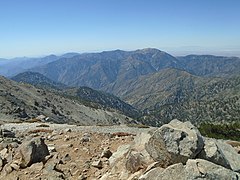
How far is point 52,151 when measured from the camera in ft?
75.2

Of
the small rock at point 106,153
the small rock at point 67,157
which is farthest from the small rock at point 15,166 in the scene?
the small rock at point 106,153

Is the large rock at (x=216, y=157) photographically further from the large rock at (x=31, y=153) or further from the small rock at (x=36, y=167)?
the large rock at (x=31, y=153)

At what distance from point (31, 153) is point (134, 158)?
23.4 ft

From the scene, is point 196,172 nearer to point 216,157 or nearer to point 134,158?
point 216,157

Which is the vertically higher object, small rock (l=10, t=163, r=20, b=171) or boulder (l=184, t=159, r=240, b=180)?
boulder (l=184, t=159, r=240, b=180)

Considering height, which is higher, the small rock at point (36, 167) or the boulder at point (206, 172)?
the boulder at point (206, 172)

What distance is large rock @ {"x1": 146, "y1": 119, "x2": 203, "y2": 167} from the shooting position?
15.4 meters

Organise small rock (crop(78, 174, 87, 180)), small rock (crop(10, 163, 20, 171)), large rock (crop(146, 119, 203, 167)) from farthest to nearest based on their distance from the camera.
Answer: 1. small rock (crop(10, 163, 20, 171))
2. small rock (crop(78, 174, 87, 180))
3. large rock (crop(146, 119, 203, 167))

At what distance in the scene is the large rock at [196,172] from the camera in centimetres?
1370

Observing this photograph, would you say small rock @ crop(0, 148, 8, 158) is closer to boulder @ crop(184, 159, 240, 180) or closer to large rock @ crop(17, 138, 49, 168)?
large rock @ crop(17, 138, 49, 168)

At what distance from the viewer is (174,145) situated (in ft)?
50.7

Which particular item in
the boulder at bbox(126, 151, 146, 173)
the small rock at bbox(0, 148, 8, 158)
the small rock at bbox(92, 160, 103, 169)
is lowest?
the small rock at bbox(0, 148, 8, 158)

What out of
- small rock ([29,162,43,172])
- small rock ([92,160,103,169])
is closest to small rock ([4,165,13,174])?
small rock ([29,162,43,172])

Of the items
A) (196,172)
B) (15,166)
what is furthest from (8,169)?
(196,172)
